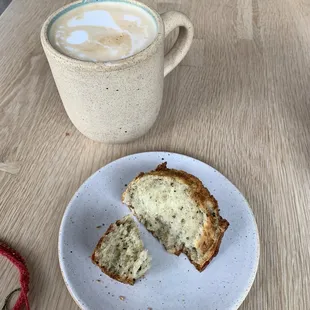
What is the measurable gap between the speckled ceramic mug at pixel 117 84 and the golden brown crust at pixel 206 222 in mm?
120

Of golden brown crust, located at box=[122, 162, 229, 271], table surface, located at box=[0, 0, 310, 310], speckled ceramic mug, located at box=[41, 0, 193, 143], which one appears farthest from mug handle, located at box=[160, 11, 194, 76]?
golden brown crust, located at box=[122, 162, 229, 271]

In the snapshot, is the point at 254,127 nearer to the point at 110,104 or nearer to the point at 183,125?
the point at 183,125

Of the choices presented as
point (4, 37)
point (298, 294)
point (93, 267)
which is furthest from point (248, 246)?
point (4, 37)

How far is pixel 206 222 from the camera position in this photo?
51cm

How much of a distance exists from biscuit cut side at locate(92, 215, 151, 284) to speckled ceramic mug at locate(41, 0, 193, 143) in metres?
0.16

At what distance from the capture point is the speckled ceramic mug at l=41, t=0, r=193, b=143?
0.53 meters

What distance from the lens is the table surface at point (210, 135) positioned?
54cm

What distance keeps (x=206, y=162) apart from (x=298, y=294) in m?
0.26

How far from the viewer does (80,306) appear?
46cm

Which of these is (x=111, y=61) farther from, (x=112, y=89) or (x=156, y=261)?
(x=156, y=261)

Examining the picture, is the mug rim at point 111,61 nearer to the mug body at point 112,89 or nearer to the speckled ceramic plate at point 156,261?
the mug body at point 112,89

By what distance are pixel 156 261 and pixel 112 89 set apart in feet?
0.86

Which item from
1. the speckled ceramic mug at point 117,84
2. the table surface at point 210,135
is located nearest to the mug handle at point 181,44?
the speckled ceramic mug at point 117,84

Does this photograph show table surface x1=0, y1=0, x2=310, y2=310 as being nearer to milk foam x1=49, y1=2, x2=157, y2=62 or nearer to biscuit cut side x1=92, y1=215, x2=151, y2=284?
biscuit cut side x1=92, y1=215, x2=151, y2=284
